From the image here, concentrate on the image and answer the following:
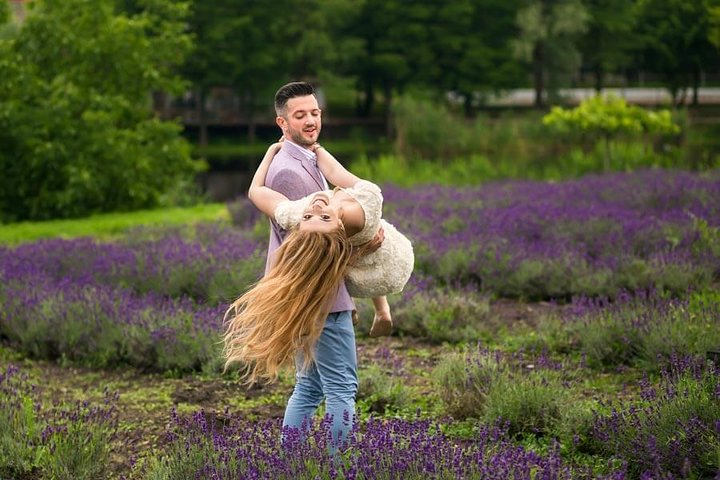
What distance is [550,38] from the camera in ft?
150

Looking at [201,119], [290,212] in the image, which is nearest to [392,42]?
[201,119]

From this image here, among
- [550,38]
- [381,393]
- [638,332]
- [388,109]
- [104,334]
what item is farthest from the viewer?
[388,109]

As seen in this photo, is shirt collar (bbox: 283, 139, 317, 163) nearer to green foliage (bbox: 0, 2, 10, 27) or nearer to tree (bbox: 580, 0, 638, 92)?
green foliage (bbox: 0, 2, 10, 27)

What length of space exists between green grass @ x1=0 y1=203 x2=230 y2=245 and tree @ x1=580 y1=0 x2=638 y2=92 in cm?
3387

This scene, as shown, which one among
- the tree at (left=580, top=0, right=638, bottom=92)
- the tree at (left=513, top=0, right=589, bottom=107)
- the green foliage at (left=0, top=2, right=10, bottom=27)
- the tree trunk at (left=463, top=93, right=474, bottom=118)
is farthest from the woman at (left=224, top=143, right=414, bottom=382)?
the tree at (left=580, top=0, right=638, bottom=92)

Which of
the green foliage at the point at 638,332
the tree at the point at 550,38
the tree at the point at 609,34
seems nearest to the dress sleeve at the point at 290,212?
the green foliage at the point at 638,332

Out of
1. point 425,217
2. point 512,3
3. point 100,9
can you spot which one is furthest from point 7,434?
point 512,3

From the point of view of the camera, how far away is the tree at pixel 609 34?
155ft

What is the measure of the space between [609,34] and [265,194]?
46.5m

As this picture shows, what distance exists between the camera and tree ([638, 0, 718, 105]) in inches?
1813

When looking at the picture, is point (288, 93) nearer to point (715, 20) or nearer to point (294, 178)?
point (294, 178)

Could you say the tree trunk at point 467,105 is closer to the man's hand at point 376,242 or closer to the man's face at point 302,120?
the man's face at point 302,120

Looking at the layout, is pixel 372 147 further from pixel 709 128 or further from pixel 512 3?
pixel 709 128

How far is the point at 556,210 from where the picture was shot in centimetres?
1213
